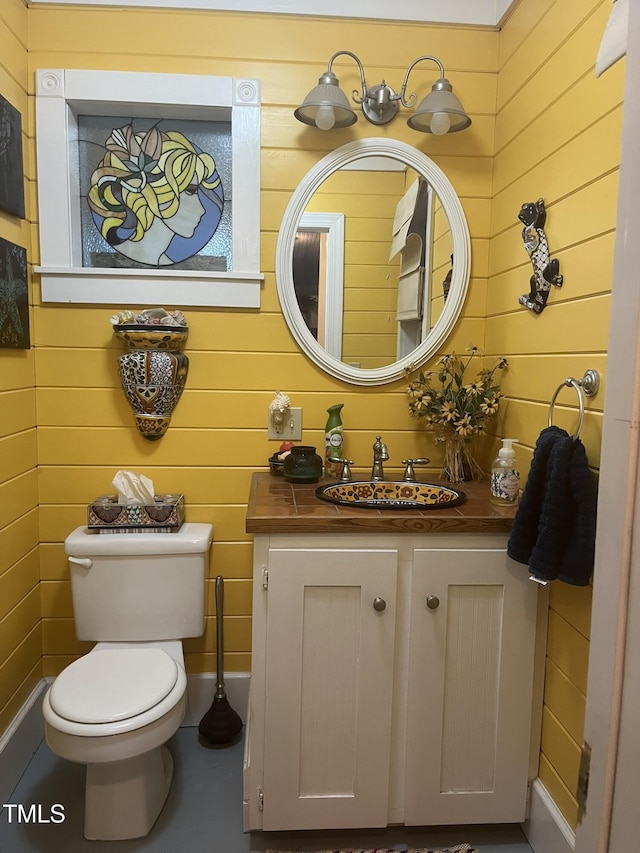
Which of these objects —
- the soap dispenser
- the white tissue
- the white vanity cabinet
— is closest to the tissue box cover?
the white tissue

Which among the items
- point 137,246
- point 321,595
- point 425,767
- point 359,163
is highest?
point 359,163

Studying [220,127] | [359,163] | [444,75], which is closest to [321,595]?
[359,163]

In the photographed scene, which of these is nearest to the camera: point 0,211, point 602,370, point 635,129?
point 635,129

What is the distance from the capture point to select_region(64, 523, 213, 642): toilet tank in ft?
6.04

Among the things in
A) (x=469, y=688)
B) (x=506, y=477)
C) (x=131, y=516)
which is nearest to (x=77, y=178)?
(x=131, y=516)

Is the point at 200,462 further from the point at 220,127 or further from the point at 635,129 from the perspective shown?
the point at 635,129

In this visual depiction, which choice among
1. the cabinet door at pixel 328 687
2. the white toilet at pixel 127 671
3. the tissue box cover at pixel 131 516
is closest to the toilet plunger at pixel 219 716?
the white toilet at pixel 127 671

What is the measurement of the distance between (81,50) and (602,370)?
1845mm

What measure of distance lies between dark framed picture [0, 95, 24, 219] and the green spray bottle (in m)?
1.15

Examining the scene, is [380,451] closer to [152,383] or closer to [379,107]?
[152,383]

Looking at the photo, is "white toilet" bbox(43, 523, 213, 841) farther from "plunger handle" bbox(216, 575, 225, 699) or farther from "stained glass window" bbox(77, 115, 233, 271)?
"stained glass window" bbox(77, 115, 233, 271)

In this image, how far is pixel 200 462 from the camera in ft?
6.73

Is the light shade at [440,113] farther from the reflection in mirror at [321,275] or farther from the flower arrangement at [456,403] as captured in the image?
the flower arrangement at [456,403]

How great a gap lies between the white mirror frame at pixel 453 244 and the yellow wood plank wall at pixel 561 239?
154 millimetres
